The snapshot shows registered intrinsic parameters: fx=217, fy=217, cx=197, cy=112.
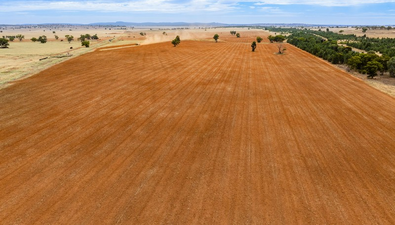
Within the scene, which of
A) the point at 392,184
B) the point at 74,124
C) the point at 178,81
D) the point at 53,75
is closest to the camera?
the point at 392,184

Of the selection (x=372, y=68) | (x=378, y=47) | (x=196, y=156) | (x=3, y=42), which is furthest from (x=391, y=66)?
(x=3, y=42)

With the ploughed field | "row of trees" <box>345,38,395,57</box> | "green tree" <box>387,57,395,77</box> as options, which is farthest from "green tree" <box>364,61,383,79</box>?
"row of trees" <box>345,38,395,57</box>

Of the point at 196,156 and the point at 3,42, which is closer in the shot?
the point at 196,156

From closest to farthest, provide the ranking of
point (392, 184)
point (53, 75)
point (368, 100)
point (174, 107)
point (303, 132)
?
1. point (392, 184)
2. point (303, 132)
3. point (174, 107)
4. point (368, 100)
5. point (53, 75)

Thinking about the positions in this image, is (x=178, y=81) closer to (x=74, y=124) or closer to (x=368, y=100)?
(x=74, y=124)

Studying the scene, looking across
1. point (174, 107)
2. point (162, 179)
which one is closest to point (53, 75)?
point (174, 107)

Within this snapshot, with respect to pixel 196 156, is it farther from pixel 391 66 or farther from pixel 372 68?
pixel 391 66

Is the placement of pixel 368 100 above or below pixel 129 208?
above

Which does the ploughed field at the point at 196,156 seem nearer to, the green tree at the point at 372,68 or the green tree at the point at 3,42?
the green tree at the point at 372,68
